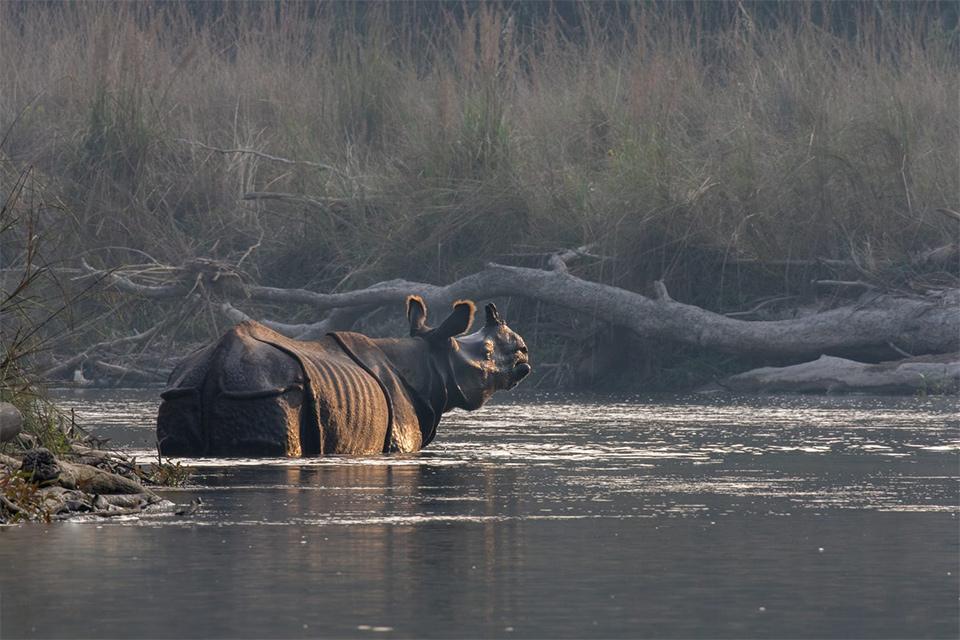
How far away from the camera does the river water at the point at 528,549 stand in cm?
695

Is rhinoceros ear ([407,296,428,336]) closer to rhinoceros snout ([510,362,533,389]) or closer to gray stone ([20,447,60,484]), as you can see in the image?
rhinoceros snout ([510,362,533,389])

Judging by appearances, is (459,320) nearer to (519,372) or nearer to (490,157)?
(519,372)

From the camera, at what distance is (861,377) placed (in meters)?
19.8

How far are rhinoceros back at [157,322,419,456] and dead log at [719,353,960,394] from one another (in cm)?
730

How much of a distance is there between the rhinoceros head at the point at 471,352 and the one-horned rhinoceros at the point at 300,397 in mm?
91

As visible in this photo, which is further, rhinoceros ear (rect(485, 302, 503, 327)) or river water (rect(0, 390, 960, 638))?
rhinoceros ear (rect(485, 302, 503, 327))

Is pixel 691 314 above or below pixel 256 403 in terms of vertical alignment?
above

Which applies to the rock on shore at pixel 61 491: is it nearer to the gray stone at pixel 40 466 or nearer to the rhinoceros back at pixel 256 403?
the gray stone at pixel 40 466

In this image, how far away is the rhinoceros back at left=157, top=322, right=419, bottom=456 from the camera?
42.2 ft

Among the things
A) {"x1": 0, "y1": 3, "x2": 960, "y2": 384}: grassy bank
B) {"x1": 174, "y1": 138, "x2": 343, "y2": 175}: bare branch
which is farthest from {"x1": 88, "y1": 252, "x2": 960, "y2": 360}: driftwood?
{"x1": 174, "y1": 138, "x2": 343, "y2": 175}: bare branch

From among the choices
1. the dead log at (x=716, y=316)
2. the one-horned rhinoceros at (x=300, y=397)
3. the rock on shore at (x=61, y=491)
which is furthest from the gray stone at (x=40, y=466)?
the dead log at (x=716, y=316)

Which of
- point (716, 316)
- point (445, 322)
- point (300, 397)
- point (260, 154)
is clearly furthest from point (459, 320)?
point (260, 154)

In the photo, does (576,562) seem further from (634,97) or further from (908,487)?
(634,97)

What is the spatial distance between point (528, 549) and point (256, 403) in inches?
174
